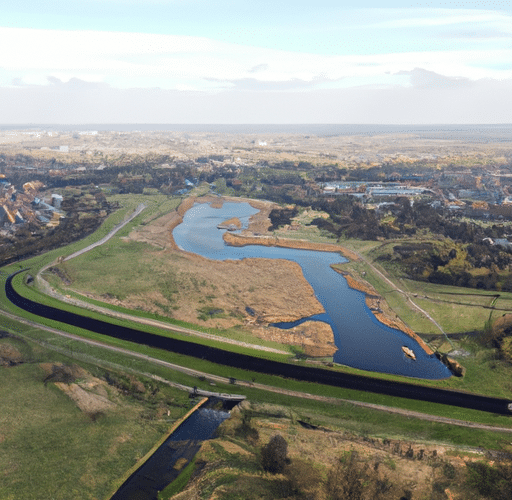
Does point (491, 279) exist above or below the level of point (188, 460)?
above

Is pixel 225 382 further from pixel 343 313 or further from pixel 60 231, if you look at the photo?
pixel 60 231

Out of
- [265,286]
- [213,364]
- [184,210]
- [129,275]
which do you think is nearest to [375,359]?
[213,364]

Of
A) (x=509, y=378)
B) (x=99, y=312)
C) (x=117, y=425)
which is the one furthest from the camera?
(x=99, y=312)

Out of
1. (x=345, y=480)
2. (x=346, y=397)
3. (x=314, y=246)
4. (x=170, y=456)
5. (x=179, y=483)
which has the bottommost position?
(x=179, y=483)

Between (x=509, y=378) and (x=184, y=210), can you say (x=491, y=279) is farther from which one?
(x=184, y=210)

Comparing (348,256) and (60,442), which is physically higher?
(348,256)

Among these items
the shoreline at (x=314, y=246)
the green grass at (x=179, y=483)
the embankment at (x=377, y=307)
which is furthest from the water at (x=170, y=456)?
the shoreline at (x=314, y=246)

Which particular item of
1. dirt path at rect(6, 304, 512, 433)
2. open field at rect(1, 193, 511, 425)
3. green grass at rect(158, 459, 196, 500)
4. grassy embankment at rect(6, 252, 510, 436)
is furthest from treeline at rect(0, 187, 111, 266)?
green grass at rect(158, 459, 196, 500)

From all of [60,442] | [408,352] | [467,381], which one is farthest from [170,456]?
[467,381]
